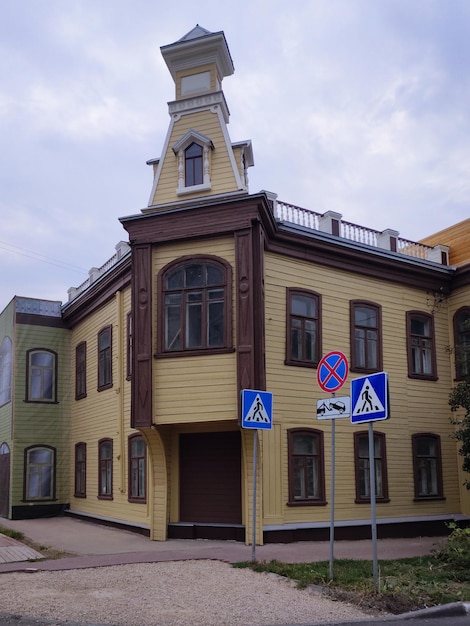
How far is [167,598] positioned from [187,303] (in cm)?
758

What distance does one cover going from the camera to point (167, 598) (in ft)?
30.2

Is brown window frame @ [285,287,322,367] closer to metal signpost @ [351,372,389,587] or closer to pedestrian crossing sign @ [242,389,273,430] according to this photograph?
pedestrian crossing sign @ [242,389,273,430]

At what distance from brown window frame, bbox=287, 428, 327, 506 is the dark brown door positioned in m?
11.7

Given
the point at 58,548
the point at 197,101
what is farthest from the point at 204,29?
the point at 58,548

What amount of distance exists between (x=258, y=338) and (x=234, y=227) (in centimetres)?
250

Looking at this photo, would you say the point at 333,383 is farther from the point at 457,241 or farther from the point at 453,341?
the point at 457,241

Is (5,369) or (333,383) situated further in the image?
(5,369)

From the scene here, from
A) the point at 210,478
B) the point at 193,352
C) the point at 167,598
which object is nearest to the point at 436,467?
the point at 210,478

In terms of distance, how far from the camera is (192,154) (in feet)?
55.1

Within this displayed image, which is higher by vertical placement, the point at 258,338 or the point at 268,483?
the point at 258,338

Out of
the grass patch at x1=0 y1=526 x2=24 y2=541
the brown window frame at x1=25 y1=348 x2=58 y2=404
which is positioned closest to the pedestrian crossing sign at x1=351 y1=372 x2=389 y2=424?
the grass patch at x1=0 y1=526 x2=24 y2=541

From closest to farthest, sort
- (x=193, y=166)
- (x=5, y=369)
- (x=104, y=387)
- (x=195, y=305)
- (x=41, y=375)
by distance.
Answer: (x=195, y=305) → (x=193, y=166) → (x=104, y=387) → (x=41, y=375) → (x=5, y=369)

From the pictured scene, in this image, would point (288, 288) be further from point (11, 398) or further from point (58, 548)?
point (11, 398)

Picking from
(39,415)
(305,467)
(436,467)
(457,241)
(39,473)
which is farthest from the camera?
(39,415)
